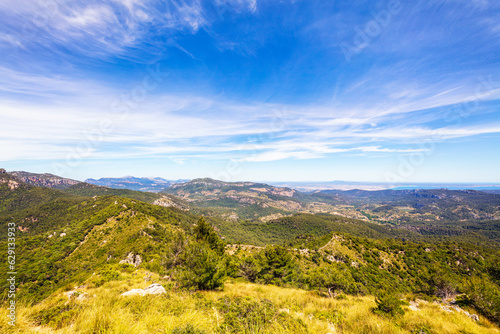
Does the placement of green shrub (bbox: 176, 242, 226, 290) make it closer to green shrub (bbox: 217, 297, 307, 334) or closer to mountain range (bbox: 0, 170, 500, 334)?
mountain range (bbox: 0, 170, 500, 334)

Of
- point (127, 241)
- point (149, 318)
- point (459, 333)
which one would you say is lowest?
point (127, 241)

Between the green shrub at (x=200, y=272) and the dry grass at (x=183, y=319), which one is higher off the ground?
the dry grass at (x=183, y=319)

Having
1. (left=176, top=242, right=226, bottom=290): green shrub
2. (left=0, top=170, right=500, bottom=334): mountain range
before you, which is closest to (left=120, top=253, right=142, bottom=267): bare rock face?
(left=0, top=170, right=500, bottom=334): mountain range

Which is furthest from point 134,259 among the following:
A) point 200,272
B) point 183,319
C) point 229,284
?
point 183,319

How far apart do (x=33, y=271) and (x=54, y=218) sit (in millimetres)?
116490

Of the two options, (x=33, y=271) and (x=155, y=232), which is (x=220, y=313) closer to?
(x=155, y=232)

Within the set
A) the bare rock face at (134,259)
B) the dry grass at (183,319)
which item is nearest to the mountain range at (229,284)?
the dry grass at (183,319)

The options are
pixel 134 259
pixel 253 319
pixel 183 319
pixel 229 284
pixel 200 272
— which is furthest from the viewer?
pixel 134 259

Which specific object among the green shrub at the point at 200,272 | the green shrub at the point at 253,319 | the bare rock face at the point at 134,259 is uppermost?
the green shrub at the point at 253,319

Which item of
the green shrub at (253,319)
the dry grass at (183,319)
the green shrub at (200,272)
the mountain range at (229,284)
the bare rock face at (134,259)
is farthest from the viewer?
the bare rock face at (134,259)

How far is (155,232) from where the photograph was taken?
7944cm

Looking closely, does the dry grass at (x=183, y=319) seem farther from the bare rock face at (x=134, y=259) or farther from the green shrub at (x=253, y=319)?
the bare rock face at (x=134, y=259)

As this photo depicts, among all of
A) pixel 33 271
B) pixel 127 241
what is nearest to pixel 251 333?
pixel 127 241

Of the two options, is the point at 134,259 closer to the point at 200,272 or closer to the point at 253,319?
the point at 200,272
